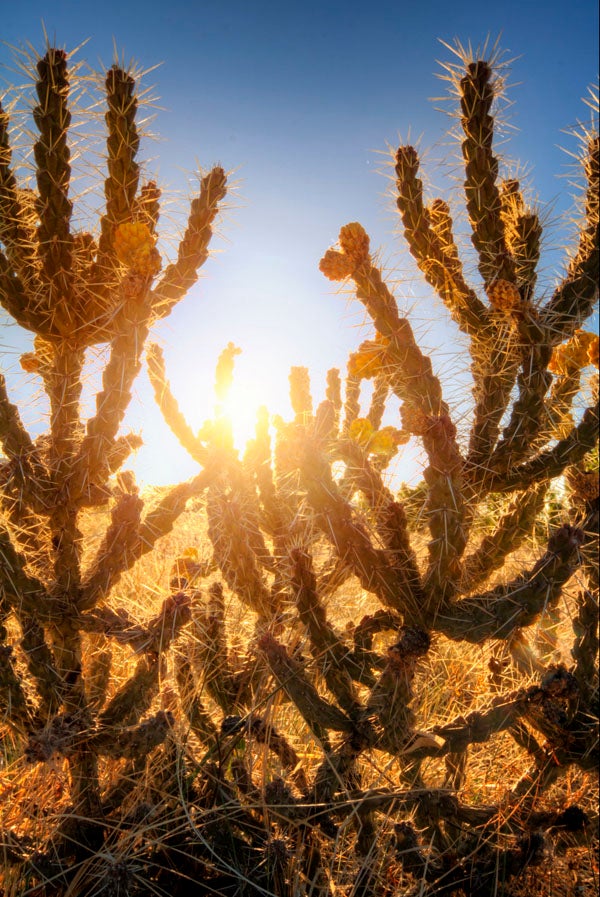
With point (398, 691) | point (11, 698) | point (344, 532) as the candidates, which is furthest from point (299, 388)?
point (11, 698)

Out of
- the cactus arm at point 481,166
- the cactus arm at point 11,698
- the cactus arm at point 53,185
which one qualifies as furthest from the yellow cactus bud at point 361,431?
the cactus arm at point 11,698

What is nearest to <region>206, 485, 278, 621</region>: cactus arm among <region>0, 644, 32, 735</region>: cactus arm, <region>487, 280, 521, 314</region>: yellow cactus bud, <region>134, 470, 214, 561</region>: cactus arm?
<region>134, 470, 214, 561</region>: cactus arm

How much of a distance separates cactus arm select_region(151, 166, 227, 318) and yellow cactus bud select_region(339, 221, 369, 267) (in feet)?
2.50

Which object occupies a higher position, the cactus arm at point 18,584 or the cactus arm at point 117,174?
the cactus arm at point 117,174

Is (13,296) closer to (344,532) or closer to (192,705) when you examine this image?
(344,532)

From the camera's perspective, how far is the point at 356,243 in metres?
2.26

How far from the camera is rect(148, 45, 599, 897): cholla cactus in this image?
217cm

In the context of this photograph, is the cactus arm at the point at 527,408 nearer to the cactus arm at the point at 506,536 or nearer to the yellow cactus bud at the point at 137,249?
the cactus arm at the point at 506,536

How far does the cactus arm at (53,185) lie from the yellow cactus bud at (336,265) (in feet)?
3.42

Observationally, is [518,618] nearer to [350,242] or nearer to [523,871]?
[523,871]

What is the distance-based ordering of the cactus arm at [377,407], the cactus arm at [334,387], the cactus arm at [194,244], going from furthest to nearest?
the cactus arm at [334,387] < the cactus arm at [377,407] < the cactus arm at [194,244]

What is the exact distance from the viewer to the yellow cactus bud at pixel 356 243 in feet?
7.43

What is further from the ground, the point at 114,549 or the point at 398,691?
the point at 114,549

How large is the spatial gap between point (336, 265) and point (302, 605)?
131 centimetres
